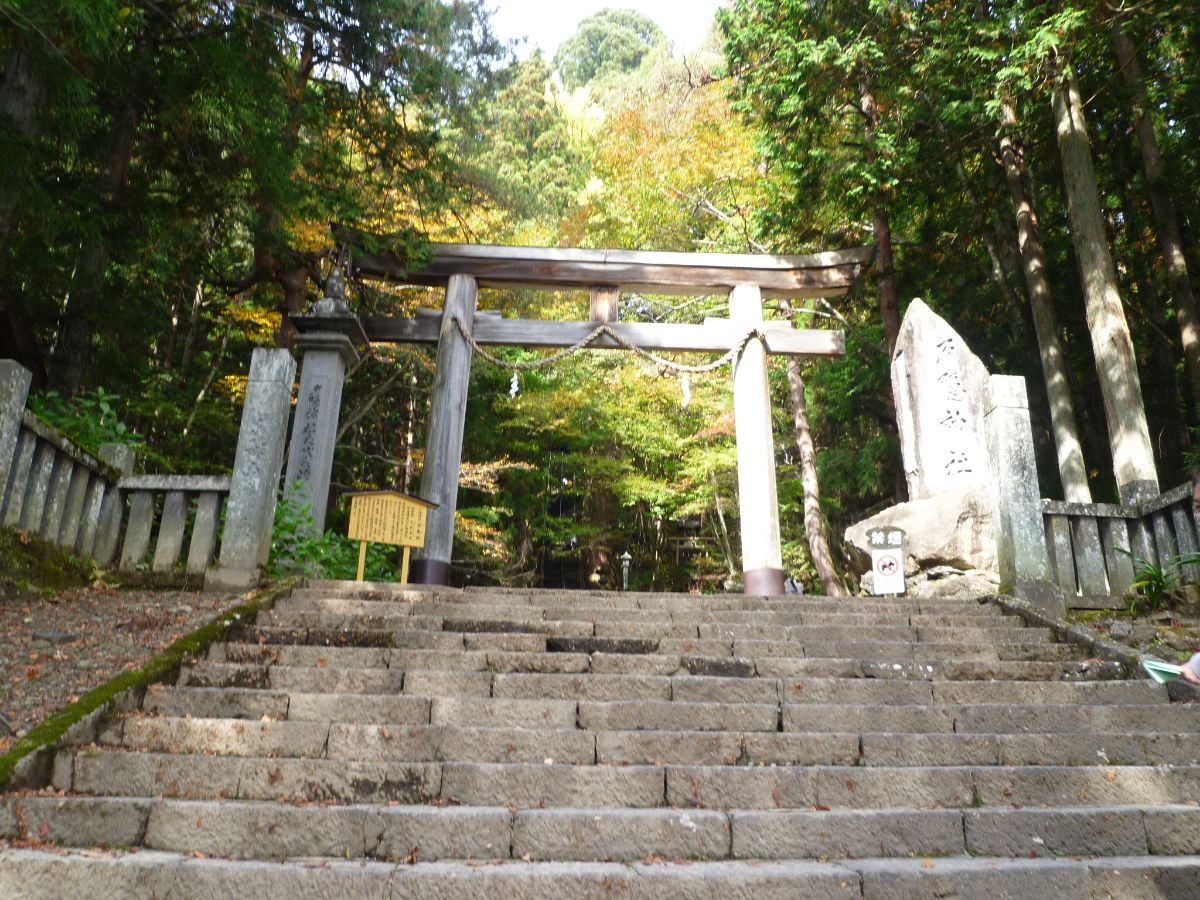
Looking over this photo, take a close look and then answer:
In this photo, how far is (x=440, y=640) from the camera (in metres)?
4.74

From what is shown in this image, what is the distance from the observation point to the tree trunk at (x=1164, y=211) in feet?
34.2

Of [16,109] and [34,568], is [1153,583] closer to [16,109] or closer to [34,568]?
[34,568]

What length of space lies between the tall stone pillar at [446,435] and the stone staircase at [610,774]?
3.62m

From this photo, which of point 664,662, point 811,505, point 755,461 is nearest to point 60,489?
point 664,662

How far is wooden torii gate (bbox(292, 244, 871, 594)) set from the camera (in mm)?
9523

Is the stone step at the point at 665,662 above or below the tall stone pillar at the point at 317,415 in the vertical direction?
below

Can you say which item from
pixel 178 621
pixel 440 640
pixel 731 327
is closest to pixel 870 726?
pixel 440 640

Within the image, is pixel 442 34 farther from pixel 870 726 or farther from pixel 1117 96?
pixel 870 726

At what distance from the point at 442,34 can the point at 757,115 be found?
7.08 meters

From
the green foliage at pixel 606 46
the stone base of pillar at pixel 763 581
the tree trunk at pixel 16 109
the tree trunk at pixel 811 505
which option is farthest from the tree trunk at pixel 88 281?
the green foliage at pixel 606 46

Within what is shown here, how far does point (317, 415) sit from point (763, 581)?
5368 mm

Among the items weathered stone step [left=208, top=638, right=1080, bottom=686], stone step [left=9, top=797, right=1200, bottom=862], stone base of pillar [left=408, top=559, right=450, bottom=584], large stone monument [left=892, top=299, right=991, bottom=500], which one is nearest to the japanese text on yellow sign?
stone base of pillar [left=408, top=559, right=450, bottom=584]

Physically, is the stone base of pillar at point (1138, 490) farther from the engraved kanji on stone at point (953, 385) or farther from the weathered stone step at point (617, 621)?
the weathered stone step at point (617, 621)

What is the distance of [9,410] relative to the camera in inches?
193
